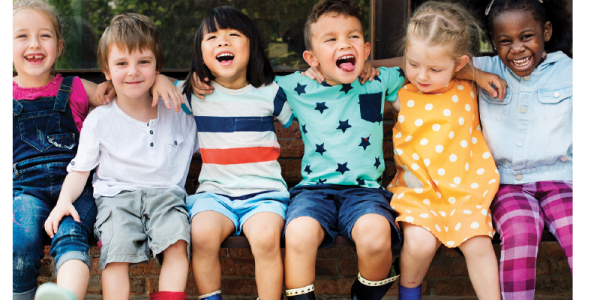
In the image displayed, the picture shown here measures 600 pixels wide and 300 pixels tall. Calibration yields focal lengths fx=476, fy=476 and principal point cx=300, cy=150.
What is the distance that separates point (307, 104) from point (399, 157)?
52cm

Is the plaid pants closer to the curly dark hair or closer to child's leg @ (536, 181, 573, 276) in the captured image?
child's leg @ (536, 181, 573, 276)

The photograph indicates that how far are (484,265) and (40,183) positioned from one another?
6.65ft

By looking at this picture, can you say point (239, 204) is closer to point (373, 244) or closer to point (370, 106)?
point (373, 244)

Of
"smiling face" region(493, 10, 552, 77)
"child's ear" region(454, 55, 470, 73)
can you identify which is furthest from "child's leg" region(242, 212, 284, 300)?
"smiling face" region(493, 10, 552, 77)

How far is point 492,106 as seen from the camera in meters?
2.36

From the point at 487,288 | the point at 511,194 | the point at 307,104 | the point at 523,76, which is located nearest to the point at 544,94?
the point at 523,76

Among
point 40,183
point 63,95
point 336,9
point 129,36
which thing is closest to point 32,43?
point 63,95

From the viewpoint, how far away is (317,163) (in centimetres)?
231

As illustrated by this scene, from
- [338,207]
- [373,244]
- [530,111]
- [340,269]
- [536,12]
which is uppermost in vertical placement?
[536,12]

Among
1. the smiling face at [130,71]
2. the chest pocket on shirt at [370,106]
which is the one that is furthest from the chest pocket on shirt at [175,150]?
the chest pocket on shirt at [370,106]

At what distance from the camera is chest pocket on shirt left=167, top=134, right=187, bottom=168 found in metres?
2.33

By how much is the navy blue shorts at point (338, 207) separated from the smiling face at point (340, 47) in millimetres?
529

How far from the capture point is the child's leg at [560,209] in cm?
200

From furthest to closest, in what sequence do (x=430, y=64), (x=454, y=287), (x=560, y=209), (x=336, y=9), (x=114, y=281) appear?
(x=454, y=287) < (x=336, y=9) < (x=430, y=64) < (x=560, y=209) < (x=114, y=281)
